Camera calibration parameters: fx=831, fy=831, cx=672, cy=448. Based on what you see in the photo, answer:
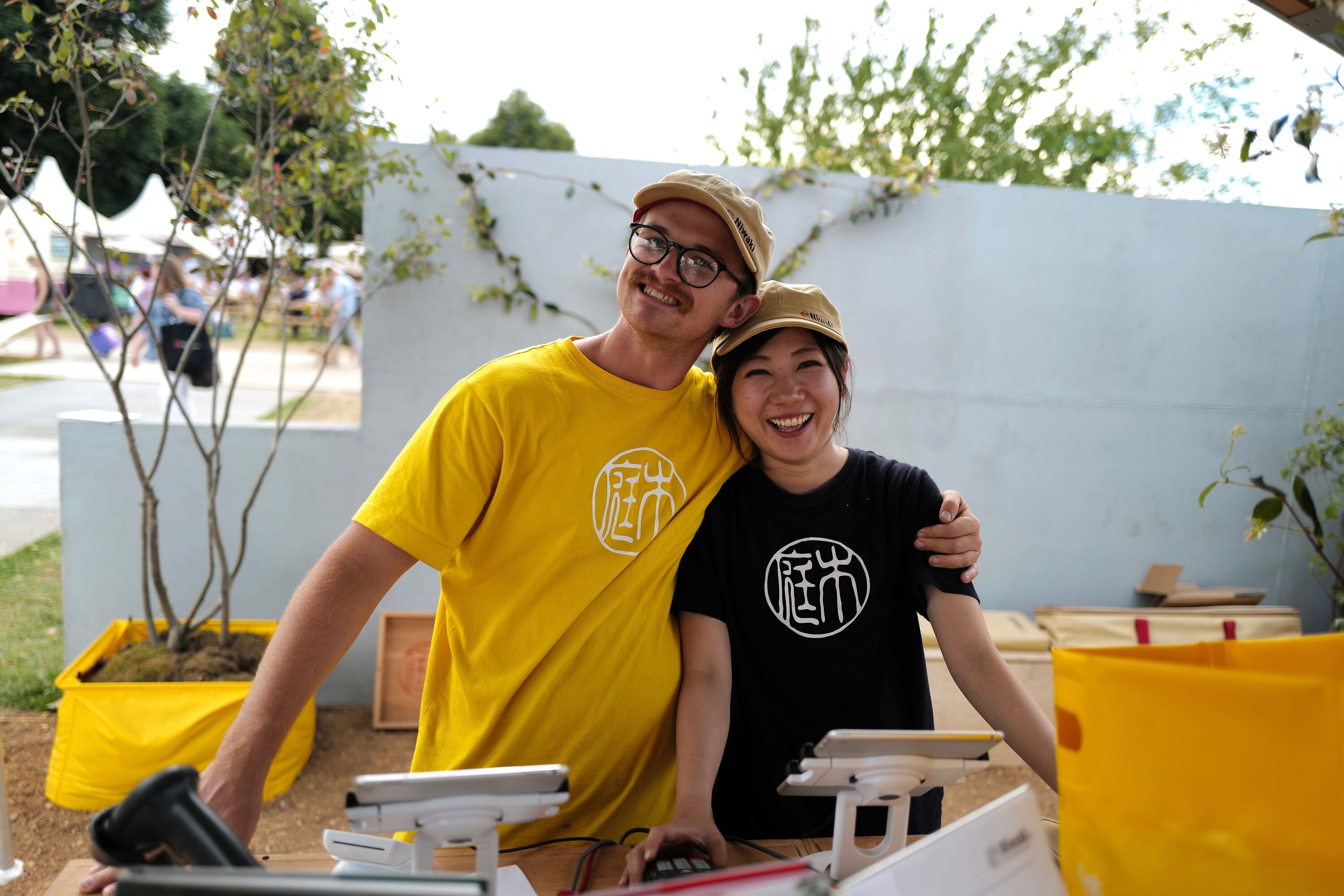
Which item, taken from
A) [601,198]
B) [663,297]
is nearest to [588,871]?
[663,297]

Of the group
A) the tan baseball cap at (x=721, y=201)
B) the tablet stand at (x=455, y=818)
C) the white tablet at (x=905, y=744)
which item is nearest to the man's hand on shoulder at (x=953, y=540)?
the white tablet at (x=905, y=744)

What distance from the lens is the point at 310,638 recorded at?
4.41 ft

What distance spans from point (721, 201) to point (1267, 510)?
2369 mm

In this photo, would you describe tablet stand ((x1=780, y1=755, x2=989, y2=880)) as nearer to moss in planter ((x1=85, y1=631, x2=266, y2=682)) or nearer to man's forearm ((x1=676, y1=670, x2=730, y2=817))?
man's forearm ((x1=676, y1=670, x2=730, y2=817))

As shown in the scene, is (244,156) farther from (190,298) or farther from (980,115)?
(980,115)

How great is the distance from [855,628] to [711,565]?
31 cm

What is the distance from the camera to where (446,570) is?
1.63 meters

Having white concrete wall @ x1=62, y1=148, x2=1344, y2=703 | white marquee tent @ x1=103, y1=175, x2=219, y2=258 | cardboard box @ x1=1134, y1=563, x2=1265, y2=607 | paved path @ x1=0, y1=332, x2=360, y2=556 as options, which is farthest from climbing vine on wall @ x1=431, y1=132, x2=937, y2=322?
white marquee tent @ x1=103, y1=175, x2=219, y2=258

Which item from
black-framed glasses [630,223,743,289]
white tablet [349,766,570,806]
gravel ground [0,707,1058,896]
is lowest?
gravel ground [0,707,1058,896]

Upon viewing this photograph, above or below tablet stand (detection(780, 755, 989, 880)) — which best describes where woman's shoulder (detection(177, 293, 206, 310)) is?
above

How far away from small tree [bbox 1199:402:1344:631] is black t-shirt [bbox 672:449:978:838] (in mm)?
3305

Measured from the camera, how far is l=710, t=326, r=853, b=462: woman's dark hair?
1.72 metres

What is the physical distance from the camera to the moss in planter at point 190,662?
3.27 meters

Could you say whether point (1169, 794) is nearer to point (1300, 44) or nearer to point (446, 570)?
point (446, 570)
